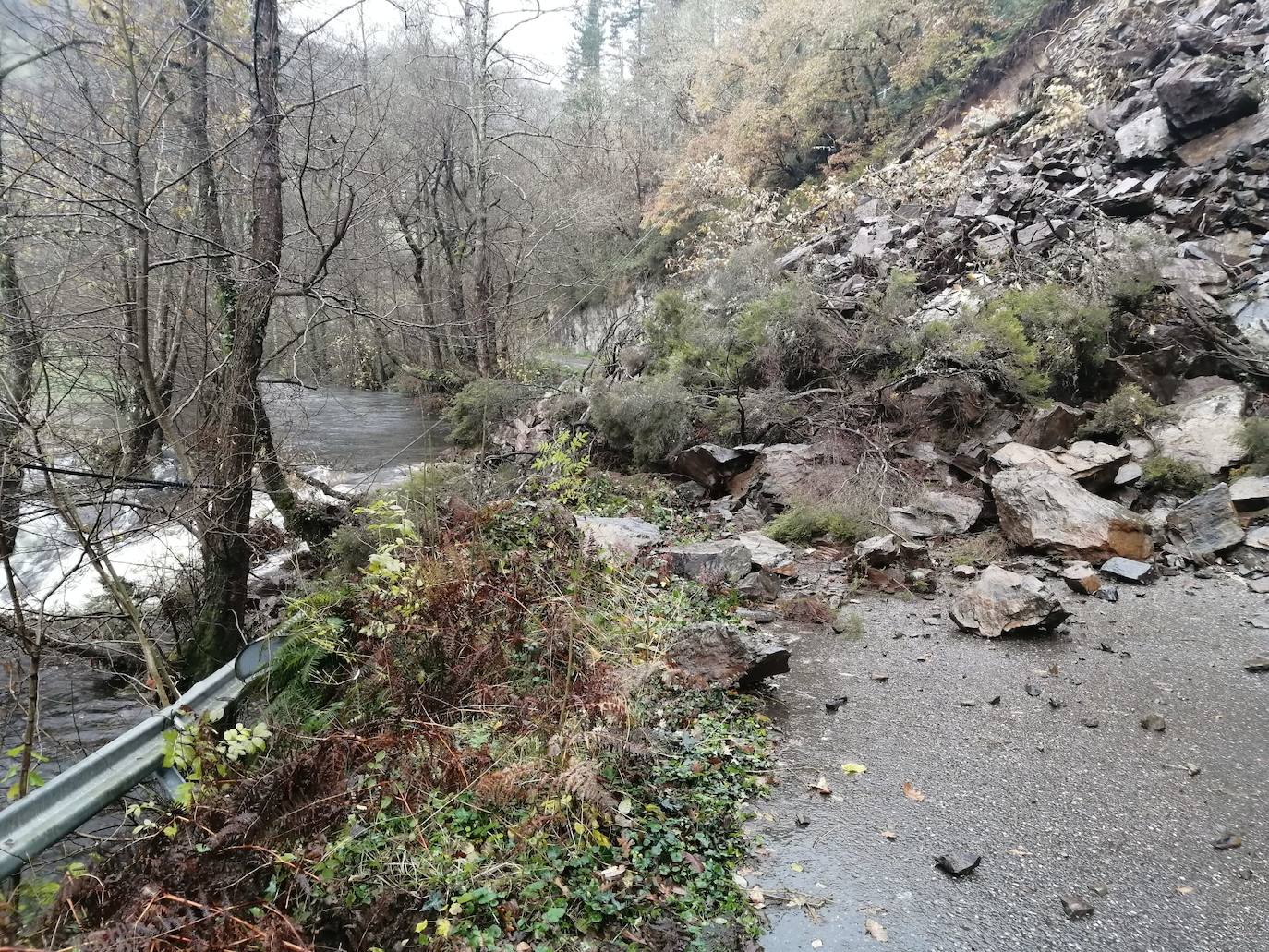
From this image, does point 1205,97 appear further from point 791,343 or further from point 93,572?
point 93,572

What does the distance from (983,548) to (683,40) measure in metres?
25.6

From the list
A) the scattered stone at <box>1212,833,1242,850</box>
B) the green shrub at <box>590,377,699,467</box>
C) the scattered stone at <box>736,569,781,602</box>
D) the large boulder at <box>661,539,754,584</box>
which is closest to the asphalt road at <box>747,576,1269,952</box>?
the scattered stone at <box>1212,833,1242,850</box>

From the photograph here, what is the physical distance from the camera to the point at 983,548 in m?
6.10

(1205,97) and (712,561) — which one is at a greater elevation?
(1205,97)

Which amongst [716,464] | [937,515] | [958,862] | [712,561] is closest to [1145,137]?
[937,515]

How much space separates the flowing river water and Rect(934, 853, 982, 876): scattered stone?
3.65 metres

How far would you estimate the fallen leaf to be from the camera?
321 centimetres

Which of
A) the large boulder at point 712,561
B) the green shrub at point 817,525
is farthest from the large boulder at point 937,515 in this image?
the large boulder at point 712,561

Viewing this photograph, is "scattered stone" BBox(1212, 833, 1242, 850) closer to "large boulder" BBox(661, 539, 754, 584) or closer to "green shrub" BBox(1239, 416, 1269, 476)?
"large boulder" BBox(661, 539, 754, 584)

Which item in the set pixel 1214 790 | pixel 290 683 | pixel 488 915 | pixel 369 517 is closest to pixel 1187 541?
pixel 1214 790

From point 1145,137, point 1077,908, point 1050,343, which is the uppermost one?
point 1145,137

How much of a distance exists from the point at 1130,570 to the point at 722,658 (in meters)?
3.53

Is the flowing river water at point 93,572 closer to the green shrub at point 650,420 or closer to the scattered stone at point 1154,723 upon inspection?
the green shrub at point 650,420

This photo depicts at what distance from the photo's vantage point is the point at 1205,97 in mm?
10367
